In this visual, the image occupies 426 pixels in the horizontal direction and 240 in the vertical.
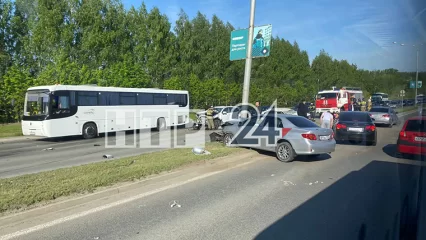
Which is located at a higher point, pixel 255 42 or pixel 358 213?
pixel 255 42

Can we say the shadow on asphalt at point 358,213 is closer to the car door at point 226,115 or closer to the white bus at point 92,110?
the white bus at point 92,110

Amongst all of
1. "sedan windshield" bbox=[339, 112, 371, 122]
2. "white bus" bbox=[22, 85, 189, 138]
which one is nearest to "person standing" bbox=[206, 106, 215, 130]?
"white bus" bbox=[22, 85, 189, 138]

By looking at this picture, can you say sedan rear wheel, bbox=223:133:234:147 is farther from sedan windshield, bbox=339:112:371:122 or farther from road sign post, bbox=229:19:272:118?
sedan windshield, bbox=339:112:371:122

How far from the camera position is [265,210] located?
562cm

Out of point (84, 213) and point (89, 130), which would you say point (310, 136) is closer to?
point (84, 213)

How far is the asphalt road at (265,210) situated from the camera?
4500 millimetres

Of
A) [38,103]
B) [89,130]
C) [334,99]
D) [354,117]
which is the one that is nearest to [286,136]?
A: [354,117]

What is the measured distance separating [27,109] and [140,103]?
22.2ft

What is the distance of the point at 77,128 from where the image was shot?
58.5 ft

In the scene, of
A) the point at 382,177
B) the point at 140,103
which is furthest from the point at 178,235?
the point at 140,103

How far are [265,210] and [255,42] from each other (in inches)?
401

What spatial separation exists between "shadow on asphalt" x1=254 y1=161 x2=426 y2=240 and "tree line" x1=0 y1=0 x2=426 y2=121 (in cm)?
2312

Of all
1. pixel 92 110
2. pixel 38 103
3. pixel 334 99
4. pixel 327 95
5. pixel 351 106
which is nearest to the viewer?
pixel 38 103

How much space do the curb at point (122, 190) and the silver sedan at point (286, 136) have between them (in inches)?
43.2
